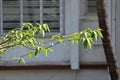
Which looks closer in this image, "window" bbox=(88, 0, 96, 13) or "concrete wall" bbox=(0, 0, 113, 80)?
"concrete wall" bbox=(0, 0, 113, 80)

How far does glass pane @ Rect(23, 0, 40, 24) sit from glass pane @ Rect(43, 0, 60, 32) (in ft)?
0.48

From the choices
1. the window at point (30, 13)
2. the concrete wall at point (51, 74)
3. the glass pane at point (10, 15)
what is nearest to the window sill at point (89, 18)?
the window at point (30, 13)

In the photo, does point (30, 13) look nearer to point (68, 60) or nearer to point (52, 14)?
point (52, 14)

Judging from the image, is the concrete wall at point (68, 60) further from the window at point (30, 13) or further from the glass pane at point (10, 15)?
the glass pane at point (10, 15)

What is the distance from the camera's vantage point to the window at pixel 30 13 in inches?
350

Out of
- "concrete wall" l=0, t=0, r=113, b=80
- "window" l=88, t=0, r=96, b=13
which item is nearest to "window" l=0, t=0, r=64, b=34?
"concrete wall" l=0, t=0, r=113, b=80

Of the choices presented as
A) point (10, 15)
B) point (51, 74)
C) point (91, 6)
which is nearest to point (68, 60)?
point (51, 74)

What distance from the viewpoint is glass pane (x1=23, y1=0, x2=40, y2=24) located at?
351 inches

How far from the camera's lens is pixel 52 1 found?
8930mm

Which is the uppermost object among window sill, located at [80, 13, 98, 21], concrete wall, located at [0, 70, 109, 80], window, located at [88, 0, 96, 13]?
window, located at [88, 0, 96, 13]

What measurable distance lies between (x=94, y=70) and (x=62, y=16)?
4.26ft

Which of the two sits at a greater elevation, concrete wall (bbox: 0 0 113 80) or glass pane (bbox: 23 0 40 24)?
glass pane (bbox: 23 0 40 24)

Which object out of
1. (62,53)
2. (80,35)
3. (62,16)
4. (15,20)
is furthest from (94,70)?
(80,35)

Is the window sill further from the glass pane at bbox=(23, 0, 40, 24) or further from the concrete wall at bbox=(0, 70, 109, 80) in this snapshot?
the concrete wall at bbox=(0, 70, 109, 80)
